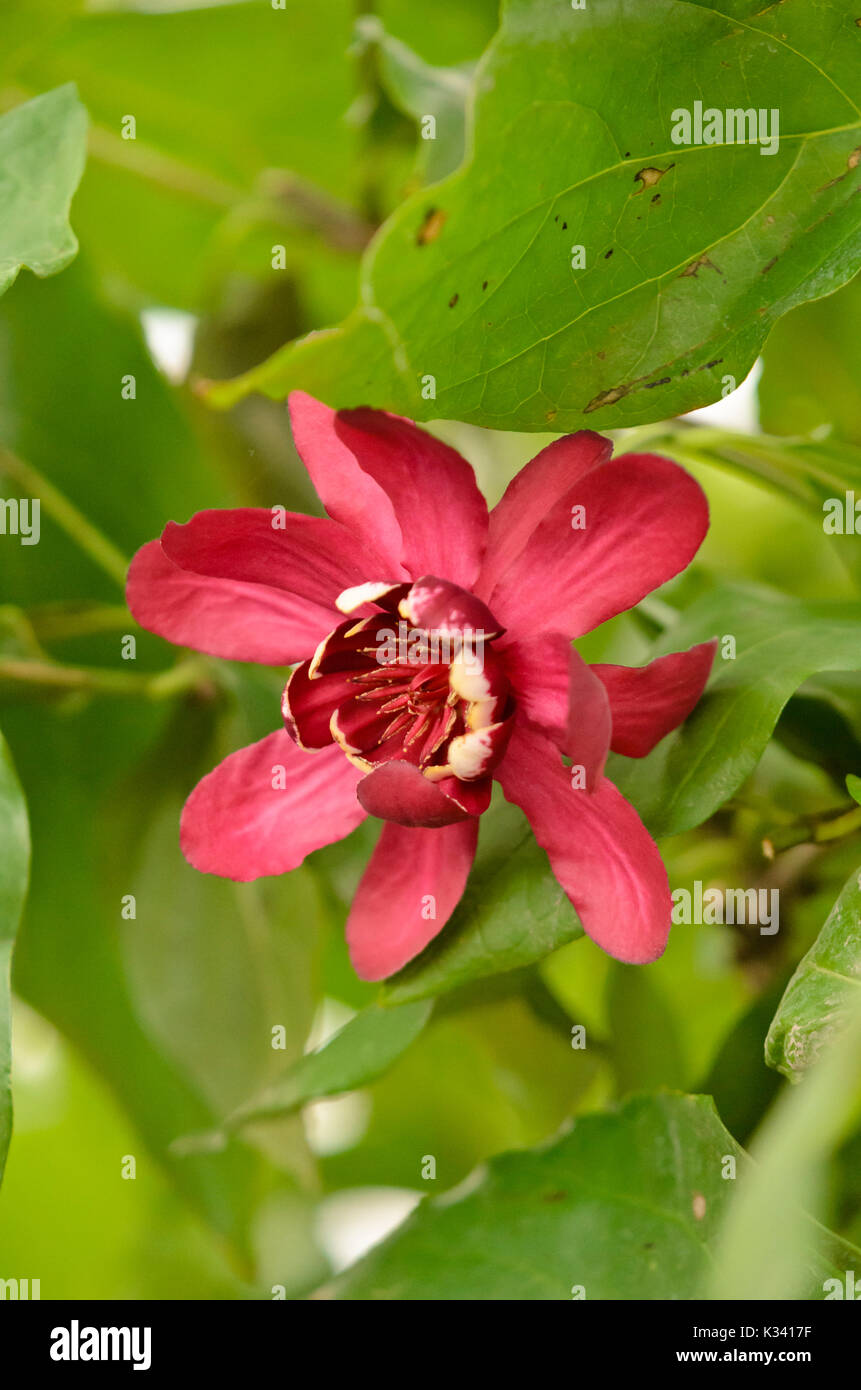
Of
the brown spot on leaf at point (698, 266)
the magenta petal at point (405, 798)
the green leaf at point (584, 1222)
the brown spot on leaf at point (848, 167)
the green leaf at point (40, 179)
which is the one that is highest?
the green leaf at point (40, 179)

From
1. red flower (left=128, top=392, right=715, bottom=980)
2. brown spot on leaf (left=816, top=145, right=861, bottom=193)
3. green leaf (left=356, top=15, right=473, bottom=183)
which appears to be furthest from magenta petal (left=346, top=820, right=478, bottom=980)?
green leaf (left=356, top=15, right=473, bottom=183)

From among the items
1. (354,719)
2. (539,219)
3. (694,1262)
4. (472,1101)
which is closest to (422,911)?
(354,719)

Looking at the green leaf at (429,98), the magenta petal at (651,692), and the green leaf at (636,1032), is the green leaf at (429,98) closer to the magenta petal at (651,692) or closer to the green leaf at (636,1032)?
the magenta petal at (651,692)

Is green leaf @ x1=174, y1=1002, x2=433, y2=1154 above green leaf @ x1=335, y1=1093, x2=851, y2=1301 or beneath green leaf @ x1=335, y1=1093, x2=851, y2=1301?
above

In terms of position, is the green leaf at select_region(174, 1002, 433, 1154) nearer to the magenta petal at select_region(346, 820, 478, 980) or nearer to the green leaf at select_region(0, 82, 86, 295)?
the magenta petal at select_region(346, 820, 478, 980)

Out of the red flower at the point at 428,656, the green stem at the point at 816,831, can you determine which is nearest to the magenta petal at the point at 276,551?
the red flower at the point at 428,656

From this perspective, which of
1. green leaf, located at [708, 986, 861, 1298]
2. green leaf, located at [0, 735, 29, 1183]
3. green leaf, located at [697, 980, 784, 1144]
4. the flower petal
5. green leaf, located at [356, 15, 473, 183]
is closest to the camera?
green leaf, located at [708, 986, 861, 1298]

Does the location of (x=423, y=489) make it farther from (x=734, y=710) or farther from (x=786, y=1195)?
(x=786, y=1195)
